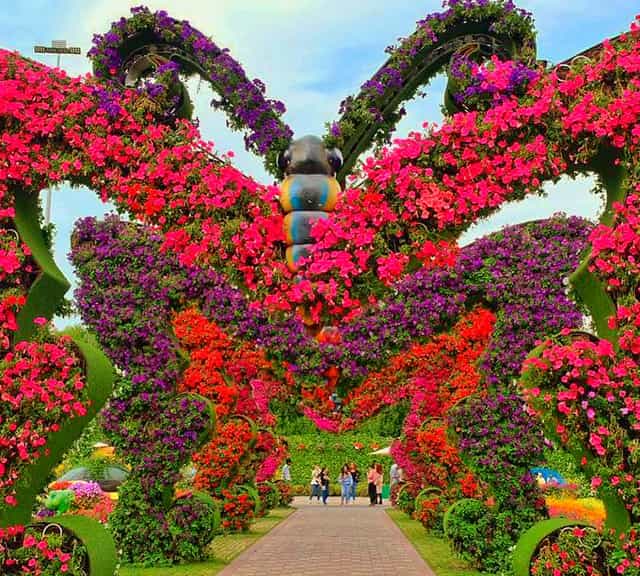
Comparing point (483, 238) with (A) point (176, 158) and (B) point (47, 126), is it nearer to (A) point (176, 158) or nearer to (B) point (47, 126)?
(A) point (176, 158)

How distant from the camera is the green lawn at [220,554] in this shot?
33.3 feet

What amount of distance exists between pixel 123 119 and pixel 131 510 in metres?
5.84

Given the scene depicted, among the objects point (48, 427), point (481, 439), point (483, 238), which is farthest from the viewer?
point (481, 439)

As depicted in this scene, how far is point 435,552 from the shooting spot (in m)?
13.2

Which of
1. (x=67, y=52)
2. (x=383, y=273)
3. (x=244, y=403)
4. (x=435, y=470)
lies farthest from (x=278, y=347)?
(x=67, y=52)

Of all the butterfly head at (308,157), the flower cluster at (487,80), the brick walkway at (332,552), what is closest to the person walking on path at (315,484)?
the brick walkway at (332,552)

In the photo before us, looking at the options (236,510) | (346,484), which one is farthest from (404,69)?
(346,484)

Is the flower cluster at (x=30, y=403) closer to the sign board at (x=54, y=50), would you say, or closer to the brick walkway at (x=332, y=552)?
the brick walkway at (x=332, y=552)

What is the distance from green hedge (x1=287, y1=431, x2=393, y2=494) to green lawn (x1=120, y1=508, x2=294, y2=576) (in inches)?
539

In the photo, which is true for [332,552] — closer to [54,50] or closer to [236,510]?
[236,510]

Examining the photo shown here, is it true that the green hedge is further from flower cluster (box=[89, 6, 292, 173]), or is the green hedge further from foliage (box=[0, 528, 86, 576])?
foliage (box=[0, 528, 86, 576])

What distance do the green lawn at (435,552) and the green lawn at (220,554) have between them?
2843 millimetres

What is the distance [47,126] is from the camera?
243 inches

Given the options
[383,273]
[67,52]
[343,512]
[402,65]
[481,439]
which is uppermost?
[67,52]
